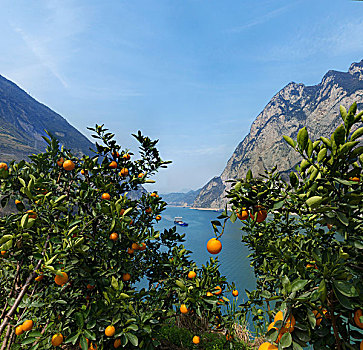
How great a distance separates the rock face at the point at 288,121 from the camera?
280 feet

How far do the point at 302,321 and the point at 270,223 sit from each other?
1.51 m

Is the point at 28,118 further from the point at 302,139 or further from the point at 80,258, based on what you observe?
the point at 302,139

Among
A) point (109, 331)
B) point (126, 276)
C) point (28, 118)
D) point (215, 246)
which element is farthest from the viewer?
point (28, 118)

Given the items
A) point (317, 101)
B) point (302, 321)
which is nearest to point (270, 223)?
point (302, 321)

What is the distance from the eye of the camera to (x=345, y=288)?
0.75m

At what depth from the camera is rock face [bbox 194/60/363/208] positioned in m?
85.4

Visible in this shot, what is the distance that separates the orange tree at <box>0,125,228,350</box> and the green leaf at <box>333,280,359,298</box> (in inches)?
48.6

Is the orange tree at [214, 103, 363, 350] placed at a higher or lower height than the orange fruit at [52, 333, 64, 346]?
higher

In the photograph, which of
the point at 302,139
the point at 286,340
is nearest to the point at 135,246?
the point at 286,340

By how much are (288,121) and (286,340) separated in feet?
409

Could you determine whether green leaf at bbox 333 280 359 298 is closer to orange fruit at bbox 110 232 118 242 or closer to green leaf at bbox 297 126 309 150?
green leaf at bbox 297 126 309 150

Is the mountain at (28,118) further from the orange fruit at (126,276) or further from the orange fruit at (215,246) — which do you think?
the orange fruit at (215,246)

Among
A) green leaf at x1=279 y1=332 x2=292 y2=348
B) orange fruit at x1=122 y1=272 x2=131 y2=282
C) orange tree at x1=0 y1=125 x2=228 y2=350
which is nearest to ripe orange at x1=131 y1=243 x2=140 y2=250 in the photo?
orange tree at x1=0 y1=125 x2=228 y2=350

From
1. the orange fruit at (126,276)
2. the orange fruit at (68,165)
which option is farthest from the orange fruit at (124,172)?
the orange fruit at (126,276)
